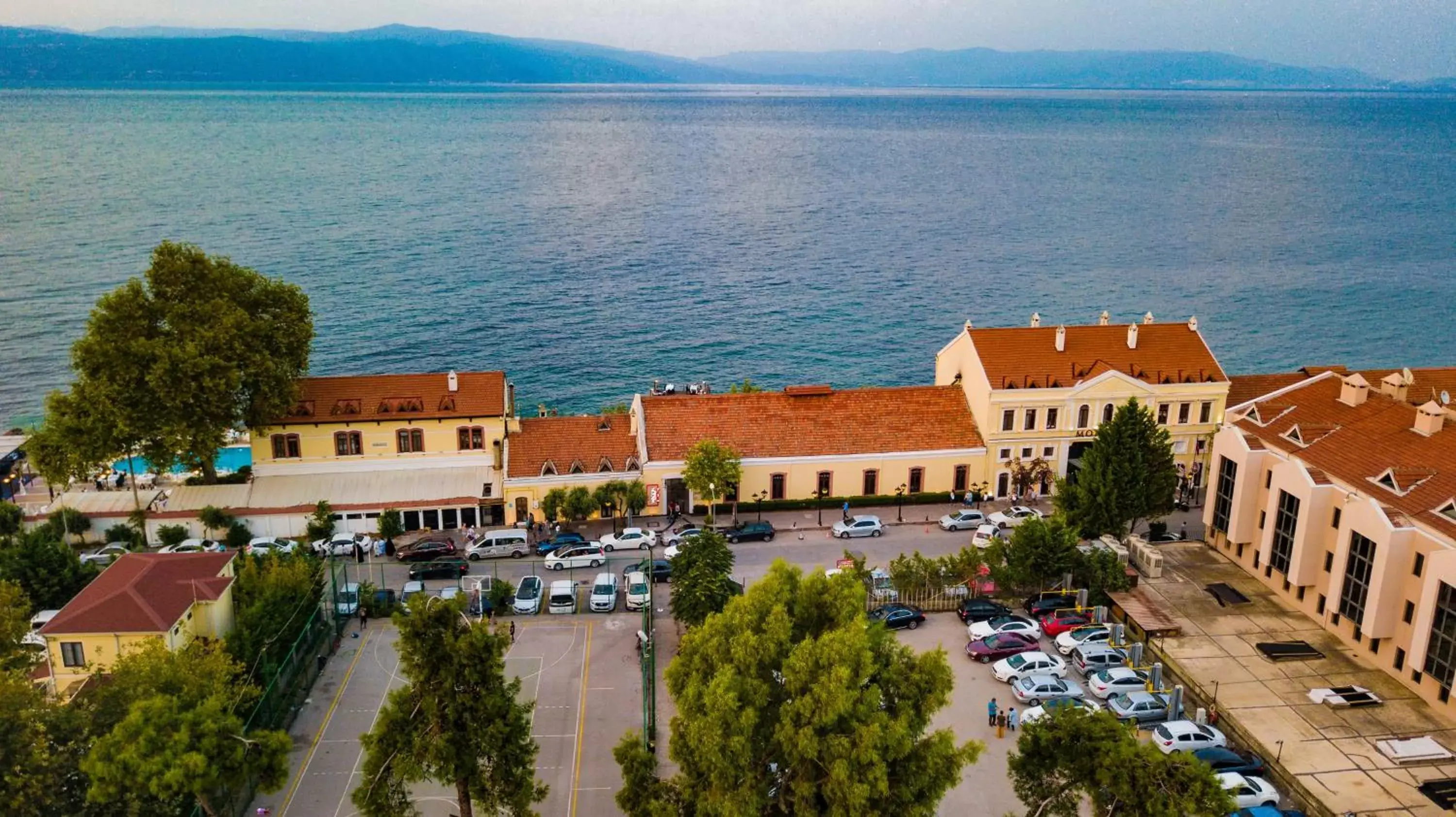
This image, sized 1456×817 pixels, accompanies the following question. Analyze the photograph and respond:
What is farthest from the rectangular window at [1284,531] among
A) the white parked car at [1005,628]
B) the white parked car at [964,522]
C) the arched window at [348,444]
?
the arched window at [348,444]

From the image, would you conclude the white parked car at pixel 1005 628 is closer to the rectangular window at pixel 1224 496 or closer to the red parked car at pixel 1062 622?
the red parked car at pixel 1062 622

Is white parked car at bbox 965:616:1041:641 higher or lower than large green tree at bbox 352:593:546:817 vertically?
lower

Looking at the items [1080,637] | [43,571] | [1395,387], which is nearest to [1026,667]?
[1080,637]

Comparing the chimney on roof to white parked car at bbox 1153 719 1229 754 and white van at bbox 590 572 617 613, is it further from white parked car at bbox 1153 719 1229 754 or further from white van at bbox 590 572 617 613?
white van at bbox 590 572 617 613

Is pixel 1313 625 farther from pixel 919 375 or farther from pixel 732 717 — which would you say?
pixel 919 375

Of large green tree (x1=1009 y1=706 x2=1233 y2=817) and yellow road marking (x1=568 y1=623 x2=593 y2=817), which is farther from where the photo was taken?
yellow road marking (x1=568 y1=623 x2=593 y2=817)

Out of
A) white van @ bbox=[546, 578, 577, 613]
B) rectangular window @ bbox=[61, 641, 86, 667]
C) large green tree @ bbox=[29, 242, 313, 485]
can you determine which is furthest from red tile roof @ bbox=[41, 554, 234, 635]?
white van @ bbox=[546, 578, 577, 613]

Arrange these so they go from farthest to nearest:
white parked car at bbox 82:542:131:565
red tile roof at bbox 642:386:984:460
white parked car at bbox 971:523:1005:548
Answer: red tile roof at bbox 642:386:984:460, white parked car at bbox 971:523:1005:548, white parked car at bbox 82:542:131:565

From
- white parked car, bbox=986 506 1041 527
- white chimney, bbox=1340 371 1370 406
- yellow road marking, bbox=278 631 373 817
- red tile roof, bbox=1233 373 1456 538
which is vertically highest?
white chimney, bbox=1340 371 1370 406
